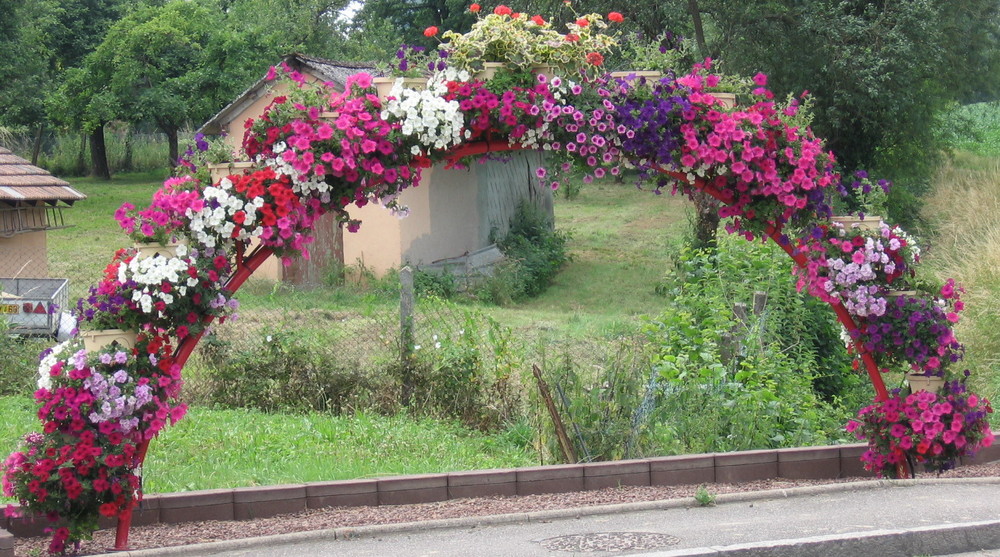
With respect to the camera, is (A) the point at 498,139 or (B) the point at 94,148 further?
(B) the point at 94,148

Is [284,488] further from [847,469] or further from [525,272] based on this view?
[525,272]

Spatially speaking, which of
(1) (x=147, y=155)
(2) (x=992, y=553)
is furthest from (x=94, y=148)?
(2) (x=992, y=553)

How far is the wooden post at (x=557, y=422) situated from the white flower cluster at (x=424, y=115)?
1.89m

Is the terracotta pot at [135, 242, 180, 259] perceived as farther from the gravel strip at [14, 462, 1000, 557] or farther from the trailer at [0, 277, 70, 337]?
the trailer at [0, 277, 70, 337]

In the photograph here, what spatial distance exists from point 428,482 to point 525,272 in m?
12.2

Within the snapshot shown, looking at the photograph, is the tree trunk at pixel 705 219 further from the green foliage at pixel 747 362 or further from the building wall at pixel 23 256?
the building wall at pixel 23 256

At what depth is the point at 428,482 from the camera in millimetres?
6449

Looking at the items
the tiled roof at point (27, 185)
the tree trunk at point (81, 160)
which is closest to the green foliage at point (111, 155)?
the tree trunk at point (81, 160)

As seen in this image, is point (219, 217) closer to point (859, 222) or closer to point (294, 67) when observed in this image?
point (859, 222)

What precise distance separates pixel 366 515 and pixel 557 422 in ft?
5.23

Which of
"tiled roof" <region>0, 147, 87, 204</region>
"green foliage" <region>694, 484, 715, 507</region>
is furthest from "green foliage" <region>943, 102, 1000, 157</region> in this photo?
"green foliage" <region>694, 484, 715, 507</region>

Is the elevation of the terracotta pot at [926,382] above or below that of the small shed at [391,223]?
below

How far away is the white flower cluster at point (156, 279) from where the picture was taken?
212 inches

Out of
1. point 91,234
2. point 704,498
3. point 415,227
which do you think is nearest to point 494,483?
point 704,498
